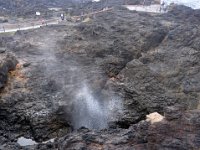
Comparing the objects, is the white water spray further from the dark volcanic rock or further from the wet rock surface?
the dark volcanic rock

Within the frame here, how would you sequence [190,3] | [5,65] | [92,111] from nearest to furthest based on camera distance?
1. [92,111]
2. [5,65]
3. [190,3]

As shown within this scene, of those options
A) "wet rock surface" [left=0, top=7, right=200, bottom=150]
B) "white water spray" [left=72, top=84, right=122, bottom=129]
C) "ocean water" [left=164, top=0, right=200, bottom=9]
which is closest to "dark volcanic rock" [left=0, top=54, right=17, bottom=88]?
"wet rock surface" [left=0, top=7, right=200, bottom=150]

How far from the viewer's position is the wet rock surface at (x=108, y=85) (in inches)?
631

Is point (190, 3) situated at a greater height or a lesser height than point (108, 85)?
greater

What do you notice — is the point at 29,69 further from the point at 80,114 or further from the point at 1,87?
the point at 80,114

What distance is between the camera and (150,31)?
32250 millimetres

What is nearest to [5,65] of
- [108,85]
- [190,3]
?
[108,85]

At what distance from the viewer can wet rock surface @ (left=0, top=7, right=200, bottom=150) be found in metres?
16.0

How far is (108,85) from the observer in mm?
24141

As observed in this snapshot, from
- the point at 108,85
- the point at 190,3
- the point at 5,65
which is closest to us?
the point at 108,85

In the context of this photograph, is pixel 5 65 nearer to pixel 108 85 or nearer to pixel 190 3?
pixel 108 85

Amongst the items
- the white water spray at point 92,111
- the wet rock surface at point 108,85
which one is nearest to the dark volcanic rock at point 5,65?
the wet rock surface at point 108,85

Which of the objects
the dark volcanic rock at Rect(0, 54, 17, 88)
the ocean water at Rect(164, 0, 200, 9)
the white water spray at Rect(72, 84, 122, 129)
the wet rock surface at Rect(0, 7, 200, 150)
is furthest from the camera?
the ocean water at Rect(164, 0, 200, 9)

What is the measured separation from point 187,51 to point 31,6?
35299mm
